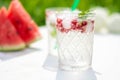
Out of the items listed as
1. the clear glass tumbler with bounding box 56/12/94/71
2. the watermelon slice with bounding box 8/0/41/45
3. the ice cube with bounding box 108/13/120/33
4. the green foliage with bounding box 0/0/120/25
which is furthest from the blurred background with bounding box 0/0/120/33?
the clear glass tumbler with bounding box 56/12/94/71

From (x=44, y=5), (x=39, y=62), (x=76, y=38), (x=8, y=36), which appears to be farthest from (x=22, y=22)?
(x=44, y=5)

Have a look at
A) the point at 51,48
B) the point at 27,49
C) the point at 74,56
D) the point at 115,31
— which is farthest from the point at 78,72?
the point at 115,31

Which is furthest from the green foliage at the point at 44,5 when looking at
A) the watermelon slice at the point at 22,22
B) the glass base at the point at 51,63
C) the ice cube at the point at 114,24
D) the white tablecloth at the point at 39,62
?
the glass base at the point at 51,63

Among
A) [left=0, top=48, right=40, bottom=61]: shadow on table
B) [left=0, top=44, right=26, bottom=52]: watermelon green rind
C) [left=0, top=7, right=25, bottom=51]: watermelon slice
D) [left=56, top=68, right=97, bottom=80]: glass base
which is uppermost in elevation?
[left=0, top=7, right=25, bottom=51]: watermelon slice

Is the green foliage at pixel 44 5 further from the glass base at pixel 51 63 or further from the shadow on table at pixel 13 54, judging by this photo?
the glass base at pixel 51 63

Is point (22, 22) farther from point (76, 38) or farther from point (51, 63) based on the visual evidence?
point (76, 38)

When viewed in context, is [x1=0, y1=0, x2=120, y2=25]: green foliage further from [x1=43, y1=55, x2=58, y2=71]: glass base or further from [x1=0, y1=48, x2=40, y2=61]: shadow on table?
[x1=43, y1=55, x2=58, y2=71]: glass base
